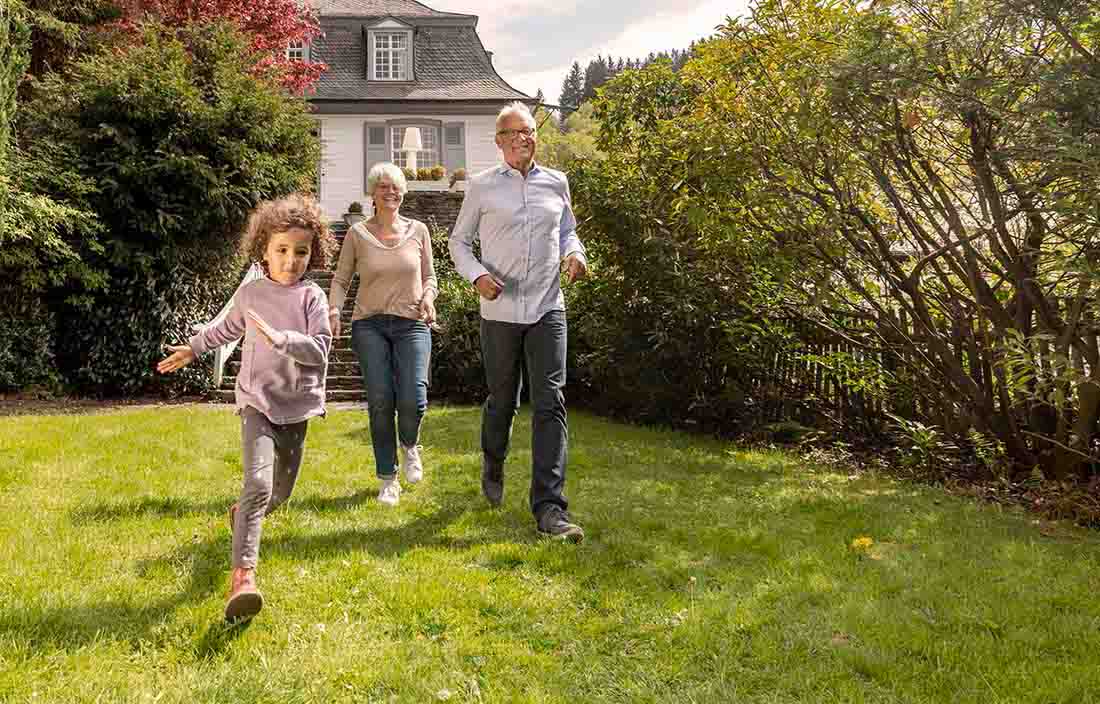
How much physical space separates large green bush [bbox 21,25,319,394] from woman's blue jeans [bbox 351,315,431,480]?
23.0 ft

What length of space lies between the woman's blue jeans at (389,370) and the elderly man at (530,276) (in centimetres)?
75

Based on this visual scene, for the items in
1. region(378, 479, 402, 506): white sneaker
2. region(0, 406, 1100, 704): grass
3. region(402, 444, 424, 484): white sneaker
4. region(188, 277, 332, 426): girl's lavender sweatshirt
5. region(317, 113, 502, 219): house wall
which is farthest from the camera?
region(317, 113, 502, 219): house wall

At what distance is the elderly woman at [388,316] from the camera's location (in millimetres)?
5395

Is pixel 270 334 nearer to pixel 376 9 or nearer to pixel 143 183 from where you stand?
pixel 143 183

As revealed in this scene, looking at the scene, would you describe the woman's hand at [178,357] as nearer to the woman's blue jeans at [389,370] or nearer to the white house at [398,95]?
the woman's blue jeans at [389,370]

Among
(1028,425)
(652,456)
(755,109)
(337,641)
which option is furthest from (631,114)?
(337,641)

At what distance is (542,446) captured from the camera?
4.75 metres

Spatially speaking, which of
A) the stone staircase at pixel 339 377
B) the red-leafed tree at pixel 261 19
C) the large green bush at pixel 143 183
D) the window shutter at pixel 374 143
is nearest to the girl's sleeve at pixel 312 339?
the stone staircase at pixel 339 377

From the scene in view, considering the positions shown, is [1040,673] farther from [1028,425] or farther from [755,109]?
[755,109]

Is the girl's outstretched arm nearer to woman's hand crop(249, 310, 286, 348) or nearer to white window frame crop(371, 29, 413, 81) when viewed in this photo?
woman's hand crop(249, 310, 286, 348)

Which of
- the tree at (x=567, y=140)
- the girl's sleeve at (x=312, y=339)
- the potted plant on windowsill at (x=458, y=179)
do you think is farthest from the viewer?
the potted plant on windowsill at (x=458, y=179)

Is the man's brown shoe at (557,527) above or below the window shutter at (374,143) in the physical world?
below

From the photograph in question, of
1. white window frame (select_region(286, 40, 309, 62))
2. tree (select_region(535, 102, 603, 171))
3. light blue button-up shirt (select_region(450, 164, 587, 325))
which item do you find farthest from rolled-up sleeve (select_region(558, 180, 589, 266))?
white window frame (select_region(286, 40, 309, 62))

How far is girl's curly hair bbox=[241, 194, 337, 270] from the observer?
149 inches
